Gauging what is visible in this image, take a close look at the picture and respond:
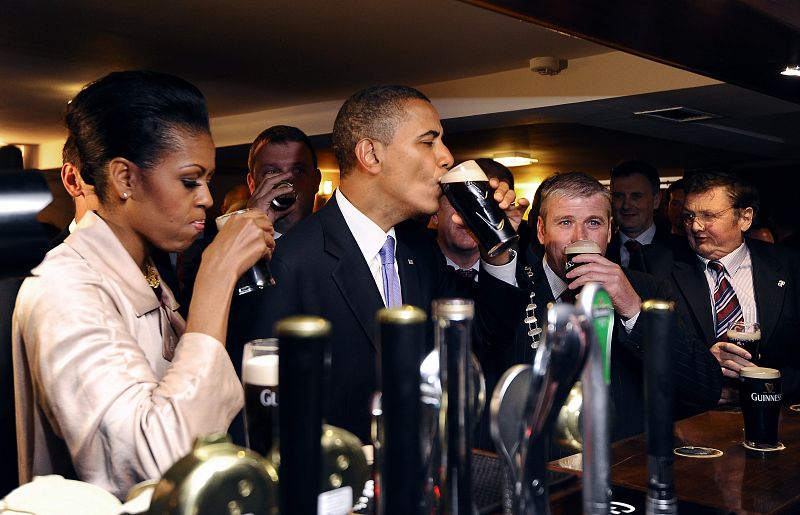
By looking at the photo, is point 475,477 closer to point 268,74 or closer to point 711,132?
point 268,74

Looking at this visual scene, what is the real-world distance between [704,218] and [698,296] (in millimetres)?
459

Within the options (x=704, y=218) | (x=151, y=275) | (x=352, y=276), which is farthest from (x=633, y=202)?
(x=151, y=275)

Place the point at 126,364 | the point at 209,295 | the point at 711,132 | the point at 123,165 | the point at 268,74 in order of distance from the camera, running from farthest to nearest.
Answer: the point at 711,132 → the point at 268,74 → the point at 123,165 → the point at 209,295 → the point at 126,364

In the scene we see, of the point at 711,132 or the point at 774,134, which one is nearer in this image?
the point at 711,132

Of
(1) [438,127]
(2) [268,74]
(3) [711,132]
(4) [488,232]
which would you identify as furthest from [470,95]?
(4) [488,232]

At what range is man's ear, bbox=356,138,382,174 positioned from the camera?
8.04ft

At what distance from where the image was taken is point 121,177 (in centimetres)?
158

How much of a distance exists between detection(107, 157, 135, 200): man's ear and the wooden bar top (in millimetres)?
1102

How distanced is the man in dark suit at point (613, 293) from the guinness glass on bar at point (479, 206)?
0.48 metres

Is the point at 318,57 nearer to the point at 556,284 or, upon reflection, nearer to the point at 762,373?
the point at 556,284

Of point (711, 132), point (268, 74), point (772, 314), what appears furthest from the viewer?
point (711, 132)

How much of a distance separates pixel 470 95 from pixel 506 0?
626cm

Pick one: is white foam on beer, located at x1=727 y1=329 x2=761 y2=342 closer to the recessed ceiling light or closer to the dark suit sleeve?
the dark suit sleeve

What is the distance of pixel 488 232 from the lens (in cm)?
204
